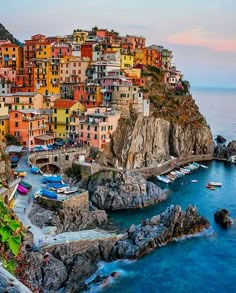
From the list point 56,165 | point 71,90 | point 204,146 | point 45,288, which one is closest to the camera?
point 45,288

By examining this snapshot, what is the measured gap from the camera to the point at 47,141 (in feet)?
197

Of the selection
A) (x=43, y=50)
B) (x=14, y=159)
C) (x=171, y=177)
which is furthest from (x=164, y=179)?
(x=43, y=50)

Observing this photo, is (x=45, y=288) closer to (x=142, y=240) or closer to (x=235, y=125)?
(x=142, y=240)

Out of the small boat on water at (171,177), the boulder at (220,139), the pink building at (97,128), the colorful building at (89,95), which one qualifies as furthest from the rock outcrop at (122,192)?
the boulder at (220,139)

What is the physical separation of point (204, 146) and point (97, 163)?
2852 centimetres

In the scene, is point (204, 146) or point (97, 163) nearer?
point (97, 163)

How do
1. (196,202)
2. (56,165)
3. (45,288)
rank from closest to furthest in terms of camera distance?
1. (45,288)
2. (196,202)
3. (56,165)

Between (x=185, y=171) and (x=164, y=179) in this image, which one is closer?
(x=164, y=179)

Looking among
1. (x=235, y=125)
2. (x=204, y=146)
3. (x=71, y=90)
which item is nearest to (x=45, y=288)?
(x=71, y=90)

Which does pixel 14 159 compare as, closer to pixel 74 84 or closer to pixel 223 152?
pixel 74 84

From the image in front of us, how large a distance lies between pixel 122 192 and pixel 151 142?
18.4 m

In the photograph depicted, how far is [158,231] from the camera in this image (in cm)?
3816

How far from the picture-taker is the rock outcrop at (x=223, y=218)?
142 feet

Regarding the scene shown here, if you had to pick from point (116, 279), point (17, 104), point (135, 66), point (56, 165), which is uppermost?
point (135, 66)
